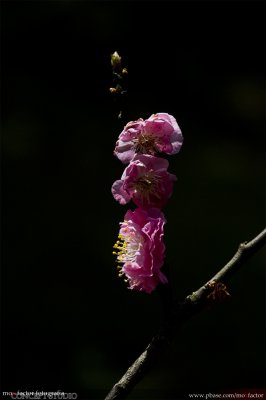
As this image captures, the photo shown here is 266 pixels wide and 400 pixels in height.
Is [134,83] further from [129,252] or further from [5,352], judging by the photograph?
[129,252]

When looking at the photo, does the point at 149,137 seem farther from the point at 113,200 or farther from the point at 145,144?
the point at 113,200

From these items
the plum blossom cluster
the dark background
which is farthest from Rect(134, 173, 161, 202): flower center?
the dark background

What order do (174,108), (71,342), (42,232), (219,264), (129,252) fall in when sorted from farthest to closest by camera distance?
(174,108)
(42,232)
(219,264)
(71,342)
(129,252)

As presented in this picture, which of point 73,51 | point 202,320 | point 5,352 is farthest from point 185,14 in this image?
point 5,352

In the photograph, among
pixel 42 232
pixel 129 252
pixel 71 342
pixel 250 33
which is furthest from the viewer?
pixel 250 33

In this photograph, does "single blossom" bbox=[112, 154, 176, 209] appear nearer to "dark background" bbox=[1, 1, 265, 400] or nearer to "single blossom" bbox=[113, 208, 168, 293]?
"single blossom" bbox=[113, 208, 168, 293]

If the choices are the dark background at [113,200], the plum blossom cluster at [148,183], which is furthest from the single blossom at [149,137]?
the dark background at [113,200]

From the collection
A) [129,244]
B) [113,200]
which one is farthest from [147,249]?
[113,200]

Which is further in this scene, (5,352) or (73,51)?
(73,51)
